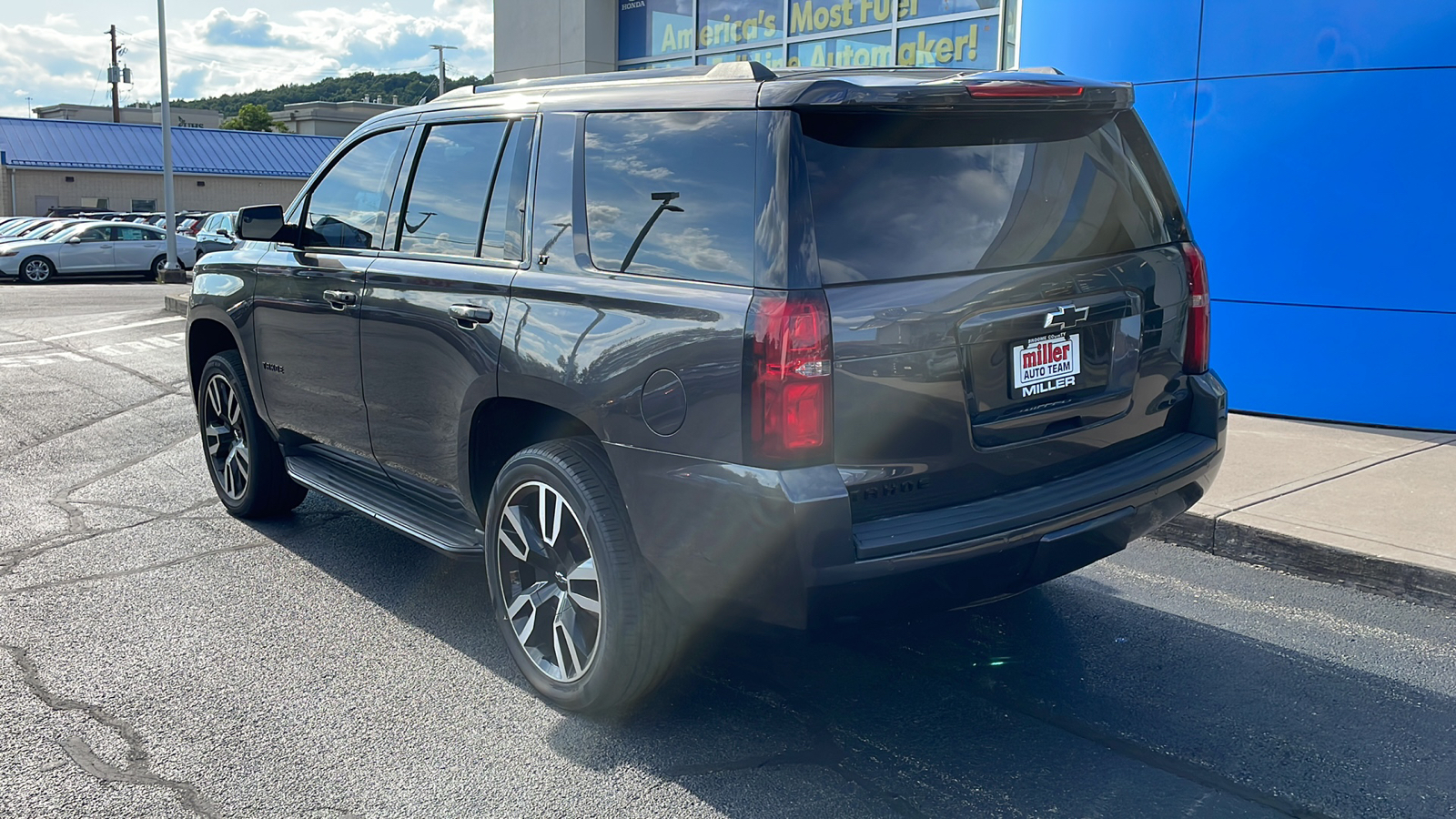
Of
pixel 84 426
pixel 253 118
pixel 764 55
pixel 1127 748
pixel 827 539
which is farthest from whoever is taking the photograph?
pixel 253 118

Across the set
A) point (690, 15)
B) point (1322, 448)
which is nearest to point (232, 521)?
point (1322, 448)

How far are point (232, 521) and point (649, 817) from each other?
361 centimetres

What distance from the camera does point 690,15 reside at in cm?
1516

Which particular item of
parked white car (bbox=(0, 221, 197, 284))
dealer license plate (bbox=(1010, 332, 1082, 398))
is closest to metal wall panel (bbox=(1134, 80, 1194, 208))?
dealer license plate (bbox=(1010, 332, 1082, 398))

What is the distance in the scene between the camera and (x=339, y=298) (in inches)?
180

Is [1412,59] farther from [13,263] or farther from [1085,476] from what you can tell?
[13,263]

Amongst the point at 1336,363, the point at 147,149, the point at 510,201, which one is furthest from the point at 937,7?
the point at 147,149

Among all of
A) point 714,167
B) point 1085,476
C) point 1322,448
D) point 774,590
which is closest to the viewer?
point 774,590

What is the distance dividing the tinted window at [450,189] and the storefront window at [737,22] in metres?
10.3

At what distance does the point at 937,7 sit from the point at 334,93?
114530 millimetres

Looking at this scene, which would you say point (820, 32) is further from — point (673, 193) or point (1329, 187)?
point (673, 193)

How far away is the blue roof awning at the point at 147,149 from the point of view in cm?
4794

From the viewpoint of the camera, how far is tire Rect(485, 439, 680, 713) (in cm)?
333

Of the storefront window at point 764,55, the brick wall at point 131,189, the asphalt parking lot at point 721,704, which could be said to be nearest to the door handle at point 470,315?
the asphalt parking lot at point 721,704
